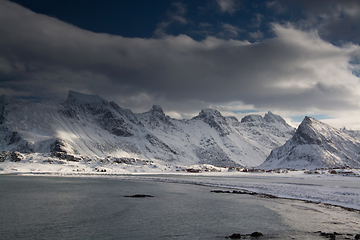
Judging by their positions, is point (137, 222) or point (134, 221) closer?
point (137, 222)

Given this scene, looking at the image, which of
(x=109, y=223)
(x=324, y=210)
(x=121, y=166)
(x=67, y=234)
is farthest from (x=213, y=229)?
(x=121, y=166)

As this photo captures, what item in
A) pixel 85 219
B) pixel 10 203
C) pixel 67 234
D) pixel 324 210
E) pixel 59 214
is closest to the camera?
pixel 67 234

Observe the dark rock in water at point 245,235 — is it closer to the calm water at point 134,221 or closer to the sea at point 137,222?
the sea at point 137,222

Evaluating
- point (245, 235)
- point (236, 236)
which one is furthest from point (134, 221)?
point (245, 235)

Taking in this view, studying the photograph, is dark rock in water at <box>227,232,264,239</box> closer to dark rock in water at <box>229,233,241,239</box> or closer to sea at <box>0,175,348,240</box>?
dark rock in water at <box>229,233,241,239</box>

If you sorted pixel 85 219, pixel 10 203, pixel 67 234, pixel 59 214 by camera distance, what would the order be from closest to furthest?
pixel 67 234, pixel 85 219, pixel 59 214, pixel 10 203

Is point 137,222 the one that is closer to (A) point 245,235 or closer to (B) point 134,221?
(B) point 134,221

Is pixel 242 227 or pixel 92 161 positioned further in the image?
pixel 92 161

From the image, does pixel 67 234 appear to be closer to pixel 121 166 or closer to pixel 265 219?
pixel 265 219

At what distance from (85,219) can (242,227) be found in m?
17.6

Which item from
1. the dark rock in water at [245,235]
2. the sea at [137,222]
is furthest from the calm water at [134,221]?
the dark rock in water at [245,235]

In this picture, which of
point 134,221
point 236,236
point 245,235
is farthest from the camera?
point 134,221

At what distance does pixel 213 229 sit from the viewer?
25344 mm

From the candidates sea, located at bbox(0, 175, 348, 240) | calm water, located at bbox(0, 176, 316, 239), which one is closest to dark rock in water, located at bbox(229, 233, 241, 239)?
sea, located at bbox(0, 175, 348, 240)
